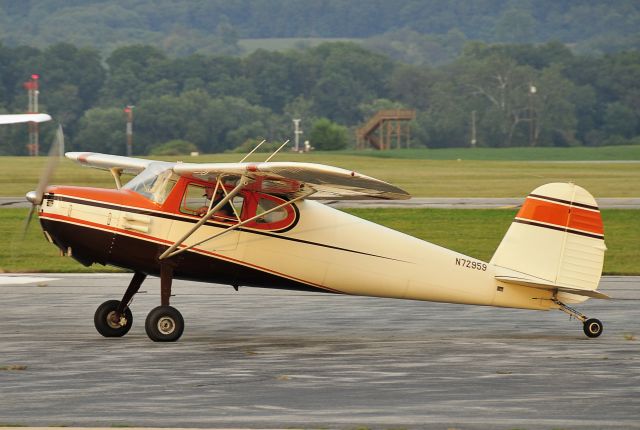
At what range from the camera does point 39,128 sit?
13438 cm

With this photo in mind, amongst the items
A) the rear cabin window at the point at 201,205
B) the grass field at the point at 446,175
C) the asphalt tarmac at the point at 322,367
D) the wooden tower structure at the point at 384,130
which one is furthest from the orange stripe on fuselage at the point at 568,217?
the wooden tower structure at the point at 384,130

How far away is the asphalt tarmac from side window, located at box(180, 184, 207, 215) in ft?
5.11

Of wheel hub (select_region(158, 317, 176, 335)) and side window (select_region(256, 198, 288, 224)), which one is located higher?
side window (select_region(256, 198, 288, 224))

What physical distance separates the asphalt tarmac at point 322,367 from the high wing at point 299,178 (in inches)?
69.6

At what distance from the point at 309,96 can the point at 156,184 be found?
176 meters

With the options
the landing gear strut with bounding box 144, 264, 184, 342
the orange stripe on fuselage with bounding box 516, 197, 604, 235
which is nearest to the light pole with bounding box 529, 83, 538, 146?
the orange stripe on fuselage with bounding box 516, 197, 604, 235

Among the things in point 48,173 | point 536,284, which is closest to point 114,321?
point 48,173

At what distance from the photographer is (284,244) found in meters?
15.8

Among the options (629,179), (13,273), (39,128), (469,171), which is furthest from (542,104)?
(13,273)

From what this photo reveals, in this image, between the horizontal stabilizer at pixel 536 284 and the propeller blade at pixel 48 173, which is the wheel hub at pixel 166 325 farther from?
the horizontal stabilizer at pixel 536 284

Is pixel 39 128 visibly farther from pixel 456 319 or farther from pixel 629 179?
pixel 456 319

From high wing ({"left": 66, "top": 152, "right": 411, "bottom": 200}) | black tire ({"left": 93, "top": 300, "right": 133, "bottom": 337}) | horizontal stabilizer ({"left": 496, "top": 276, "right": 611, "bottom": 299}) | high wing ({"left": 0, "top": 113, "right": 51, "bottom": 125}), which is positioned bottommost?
black tire ({"left": 93, "top": 300, "right": 133, "bottom": 337})

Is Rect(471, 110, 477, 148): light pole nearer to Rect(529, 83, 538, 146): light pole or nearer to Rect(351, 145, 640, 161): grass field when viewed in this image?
Rect(529, 83, 538, 146): light pole

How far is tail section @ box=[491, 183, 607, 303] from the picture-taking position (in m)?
16.0
